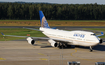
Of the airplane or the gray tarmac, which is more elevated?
the airplane

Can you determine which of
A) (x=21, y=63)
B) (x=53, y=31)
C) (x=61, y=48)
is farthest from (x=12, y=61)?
(x=53, y=31)

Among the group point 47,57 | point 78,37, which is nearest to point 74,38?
point 78,37

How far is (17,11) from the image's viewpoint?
19938 cm

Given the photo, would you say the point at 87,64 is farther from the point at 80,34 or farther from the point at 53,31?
the point at 53,31

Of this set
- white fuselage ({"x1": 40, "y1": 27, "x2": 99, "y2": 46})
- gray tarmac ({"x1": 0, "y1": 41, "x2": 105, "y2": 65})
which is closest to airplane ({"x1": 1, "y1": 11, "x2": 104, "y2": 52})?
white fuselage ({"x1": 40, "y1": 27, "x2": 99, "y2": 46})

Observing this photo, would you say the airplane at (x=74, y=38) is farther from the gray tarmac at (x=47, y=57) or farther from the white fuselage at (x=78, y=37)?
the gray tarmac at (x=47, y=57)

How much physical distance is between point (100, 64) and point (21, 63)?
1470cm

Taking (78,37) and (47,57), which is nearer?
(47,57)

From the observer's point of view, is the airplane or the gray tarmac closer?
the gray tarmac

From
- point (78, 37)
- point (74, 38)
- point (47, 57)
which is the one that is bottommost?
point (47, 57)

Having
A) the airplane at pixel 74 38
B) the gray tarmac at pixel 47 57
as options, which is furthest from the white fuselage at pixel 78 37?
the gray tarmac at pixel 47 57

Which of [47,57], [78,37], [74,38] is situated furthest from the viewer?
[74,38]

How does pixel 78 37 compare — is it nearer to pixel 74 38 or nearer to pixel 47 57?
pixel 74 38

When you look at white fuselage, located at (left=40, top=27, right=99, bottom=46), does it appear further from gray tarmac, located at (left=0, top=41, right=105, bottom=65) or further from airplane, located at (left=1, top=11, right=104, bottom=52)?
gray tarmac, located at (left=0, top=41, right=105, bottom=65)
